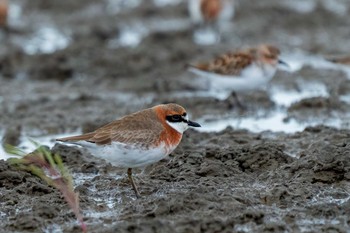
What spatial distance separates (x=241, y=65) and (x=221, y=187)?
4.87 m

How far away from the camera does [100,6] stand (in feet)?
74.0

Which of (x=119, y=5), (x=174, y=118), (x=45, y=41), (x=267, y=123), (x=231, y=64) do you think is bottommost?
(x=119, y=5)

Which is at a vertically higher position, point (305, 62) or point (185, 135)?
point (185, 135)

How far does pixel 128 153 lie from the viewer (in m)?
8.58

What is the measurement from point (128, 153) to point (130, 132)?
0.23 metres

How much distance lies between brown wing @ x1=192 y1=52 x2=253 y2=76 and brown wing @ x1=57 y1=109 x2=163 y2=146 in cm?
466

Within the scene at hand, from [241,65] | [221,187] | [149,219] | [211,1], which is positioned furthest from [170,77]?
[149,219]

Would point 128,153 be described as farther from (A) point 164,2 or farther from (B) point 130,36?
(A) point 164,2

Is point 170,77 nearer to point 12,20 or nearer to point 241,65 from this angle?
point 241,65

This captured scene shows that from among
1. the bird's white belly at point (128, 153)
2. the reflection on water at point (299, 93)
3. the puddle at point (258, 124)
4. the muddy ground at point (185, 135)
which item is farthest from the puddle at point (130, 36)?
the bird's white belly at point (128, 153)

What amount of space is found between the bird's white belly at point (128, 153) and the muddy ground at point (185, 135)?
0.39 m

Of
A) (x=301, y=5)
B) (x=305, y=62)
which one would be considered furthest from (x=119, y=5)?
(x=305, y=62)

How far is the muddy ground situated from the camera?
806 centimetres

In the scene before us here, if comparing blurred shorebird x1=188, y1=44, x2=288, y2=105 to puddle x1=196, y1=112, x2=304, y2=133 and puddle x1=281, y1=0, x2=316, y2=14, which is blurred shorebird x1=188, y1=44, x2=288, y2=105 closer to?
puddle x1=196, y1=112, x2=304, y2=133
